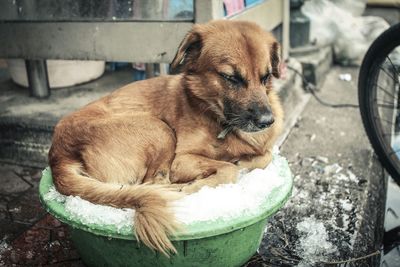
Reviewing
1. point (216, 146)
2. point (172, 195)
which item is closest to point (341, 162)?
point (216, 146)

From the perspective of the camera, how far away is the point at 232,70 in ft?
7.66

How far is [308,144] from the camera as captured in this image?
402cm

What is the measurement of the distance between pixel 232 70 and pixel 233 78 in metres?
0.04

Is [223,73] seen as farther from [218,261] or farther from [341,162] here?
[341,162]

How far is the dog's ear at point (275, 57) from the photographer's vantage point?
8.51ft

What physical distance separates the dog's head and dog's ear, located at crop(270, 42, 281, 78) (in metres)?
0.03

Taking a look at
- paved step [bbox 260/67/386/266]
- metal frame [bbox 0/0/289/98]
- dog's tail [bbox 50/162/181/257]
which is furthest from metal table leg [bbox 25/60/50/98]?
paved step [bbox 260/67/386/266]

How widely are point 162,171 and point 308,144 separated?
1.93 m

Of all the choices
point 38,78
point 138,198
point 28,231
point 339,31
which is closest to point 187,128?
point 138,198

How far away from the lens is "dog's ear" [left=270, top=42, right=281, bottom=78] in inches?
102

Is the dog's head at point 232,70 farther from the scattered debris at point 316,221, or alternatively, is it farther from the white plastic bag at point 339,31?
the white plastic bag at point 339,31

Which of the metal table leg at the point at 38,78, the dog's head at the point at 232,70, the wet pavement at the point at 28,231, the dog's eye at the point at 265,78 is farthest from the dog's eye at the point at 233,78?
the metal table leg at the point at 38,78

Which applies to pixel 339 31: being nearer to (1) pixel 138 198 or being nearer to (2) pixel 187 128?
(2) pixel 187 128

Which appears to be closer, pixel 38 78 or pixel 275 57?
pixel 275 57
